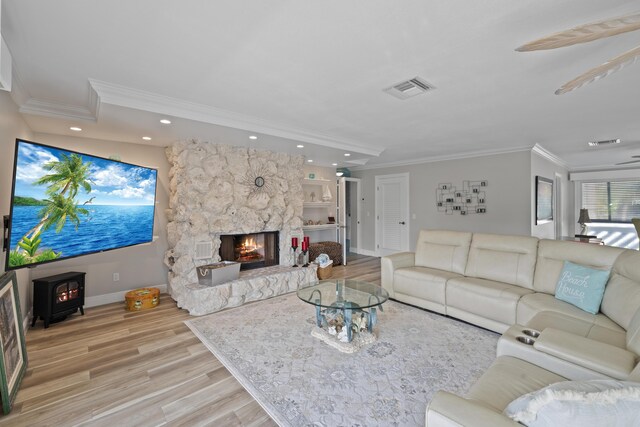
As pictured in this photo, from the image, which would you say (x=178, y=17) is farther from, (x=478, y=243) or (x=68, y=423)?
(x=478, y=243)

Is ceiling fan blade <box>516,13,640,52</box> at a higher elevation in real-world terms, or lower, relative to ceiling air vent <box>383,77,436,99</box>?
lower

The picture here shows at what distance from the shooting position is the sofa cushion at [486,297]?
2.70 meters

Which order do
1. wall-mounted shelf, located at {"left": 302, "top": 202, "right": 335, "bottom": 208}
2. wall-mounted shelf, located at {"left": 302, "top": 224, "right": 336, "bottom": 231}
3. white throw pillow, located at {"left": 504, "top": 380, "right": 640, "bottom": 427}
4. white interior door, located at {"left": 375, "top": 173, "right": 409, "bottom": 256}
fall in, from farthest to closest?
white interior door, located at {"left": 375, "top": 173, "right": 409, "bottom": 256}
wall-mounted shelf, located at {"left": 302, "top": 202, "right": 335, "bottom": 208}
wall-mounted shelf, located at {"left": 302, "top": 224, "right": 336, "bottom": 231}
white throw pillow, located at {"left": 504, "top": 380, "right": 640, "bottom": 427}

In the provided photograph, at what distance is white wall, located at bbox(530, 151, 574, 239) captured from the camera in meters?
4.92

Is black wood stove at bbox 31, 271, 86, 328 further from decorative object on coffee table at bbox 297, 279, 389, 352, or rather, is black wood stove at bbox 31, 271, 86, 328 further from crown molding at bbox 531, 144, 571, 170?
crown molding at bbox 531, 144, 571, 170

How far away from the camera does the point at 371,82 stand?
2.36 m

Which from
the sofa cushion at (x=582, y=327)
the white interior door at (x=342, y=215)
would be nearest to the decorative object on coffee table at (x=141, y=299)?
the white interior door at (x=342, y=215)

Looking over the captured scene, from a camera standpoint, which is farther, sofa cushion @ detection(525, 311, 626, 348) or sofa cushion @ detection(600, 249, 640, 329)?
sofa cushion @ detection(600, 249, 640, 329)

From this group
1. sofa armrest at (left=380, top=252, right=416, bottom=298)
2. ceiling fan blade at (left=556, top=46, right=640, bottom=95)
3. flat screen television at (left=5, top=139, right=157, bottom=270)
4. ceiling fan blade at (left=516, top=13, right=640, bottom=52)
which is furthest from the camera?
sofa armrest at (left=380, top=252, right=416, bottom=298)

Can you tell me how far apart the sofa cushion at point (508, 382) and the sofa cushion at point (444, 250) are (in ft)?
6.61

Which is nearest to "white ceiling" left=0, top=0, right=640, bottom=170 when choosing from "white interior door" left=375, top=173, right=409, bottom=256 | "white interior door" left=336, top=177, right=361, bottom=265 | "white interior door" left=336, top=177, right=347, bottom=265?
"white interior door" left=336, top=177, right=347, bottom=265

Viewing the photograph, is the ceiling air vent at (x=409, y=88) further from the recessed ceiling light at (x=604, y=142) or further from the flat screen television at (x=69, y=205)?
the recessed ceiling light at (x=604, y=142)

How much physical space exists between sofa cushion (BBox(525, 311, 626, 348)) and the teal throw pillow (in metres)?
0.15

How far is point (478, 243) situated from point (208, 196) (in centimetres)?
364
